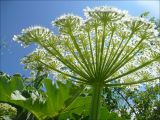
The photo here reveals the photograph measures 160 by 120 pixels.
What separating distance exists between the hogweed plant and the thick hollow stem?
1 cm

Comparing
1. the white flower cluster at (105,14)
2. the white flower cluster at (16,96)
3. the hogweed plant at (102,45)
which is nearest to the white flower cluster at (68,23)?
the hogweed plant at (102,45)

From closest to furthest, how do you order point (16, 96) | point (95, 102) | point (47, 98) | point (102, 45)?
point (95, 102) < point (16, 96) < point (102, 45) < point (47, 98)

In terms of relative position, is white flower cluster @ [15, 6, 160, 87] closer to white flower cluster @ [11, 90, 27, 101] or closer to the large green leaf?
the large green leaf

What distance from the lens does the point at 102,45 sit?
19.8 ft

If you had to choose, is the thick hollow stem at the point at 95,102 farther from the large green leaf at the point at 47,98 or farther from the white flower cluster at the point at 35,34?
the white flower cluster at the point at 35,34

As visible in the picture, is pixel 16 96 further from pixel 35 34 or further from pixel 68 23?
pixel 68 23

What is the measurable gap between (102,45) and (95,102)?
88cm

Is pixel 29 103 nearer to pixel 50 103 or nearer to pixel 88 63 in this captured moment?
pixel 50 103

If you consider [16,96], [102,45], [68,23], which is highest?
[68,23]

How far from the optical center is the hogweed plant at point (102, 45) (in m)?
5.91

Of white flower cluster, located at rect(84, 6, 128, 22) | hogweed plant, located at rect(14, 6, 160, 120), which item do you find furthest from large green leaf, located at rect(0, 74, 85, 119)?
white flower cluster, located at rect(84, 6, 128, 22)

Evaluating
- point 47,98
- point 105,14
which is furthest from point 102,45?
point 47,98

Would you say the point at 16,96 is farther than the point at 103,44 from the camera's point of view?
No

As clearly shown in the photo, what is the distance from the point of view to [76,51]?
6.40m
